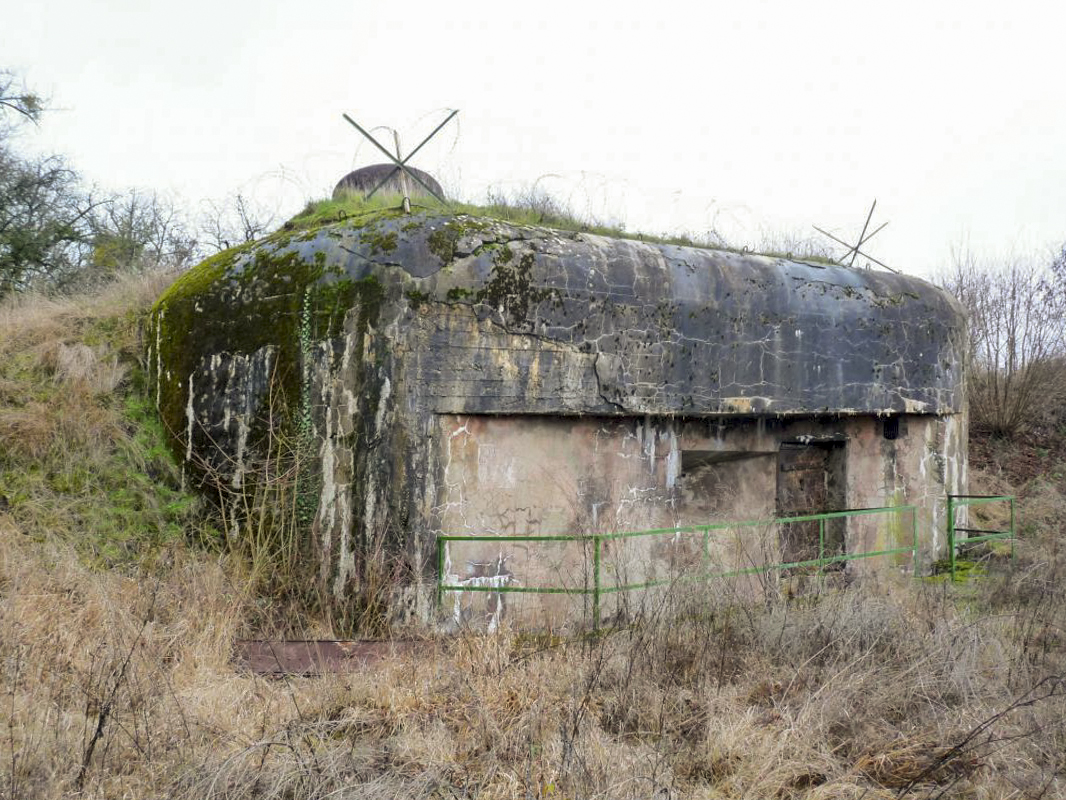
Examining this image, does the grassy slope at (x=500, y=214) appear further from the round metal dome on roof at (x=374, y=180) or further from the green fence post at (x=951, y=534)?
the green fence post at (x=951, y=534)

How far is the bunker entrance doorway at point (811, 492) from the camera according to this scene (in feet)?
27.2

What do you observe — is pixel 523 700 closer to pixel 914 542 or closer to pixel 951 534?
pixel 914 542

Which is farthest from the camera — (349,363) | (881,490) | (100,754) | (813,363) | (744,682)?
(881,490)

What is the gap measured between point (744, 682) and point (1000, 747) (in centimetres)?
119

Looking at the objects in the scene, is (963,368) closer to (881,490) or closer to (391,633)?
(881,490)

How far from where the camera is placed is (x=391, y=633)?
5.88 m

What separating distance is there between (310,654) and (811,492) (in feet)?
17.1

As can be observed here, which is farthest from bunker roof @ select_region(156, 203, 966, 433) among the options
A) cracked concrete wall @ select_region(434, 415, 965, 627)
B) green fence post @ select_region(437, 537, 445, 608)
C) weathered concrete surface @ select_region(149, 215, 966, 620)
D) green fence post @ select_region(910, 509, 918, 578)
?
green fence post @ select_region(910, 509, 918, 578)

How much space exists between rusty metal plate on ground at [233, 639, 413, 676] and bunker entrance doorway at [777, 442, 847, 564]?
432cm

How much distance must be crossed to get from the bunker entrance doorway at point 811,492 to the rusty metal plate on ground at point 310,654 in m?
4.32

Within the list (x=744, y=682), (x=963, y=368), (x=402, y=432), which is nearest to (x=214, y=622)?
(x=402, y=432)

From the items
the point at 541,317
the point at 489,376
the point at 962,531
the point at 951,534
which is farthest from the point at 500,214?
the point at 962,531

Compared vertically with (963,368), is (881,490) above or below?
below

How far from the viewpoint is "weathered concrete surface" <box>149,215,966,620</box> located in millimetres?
6184
